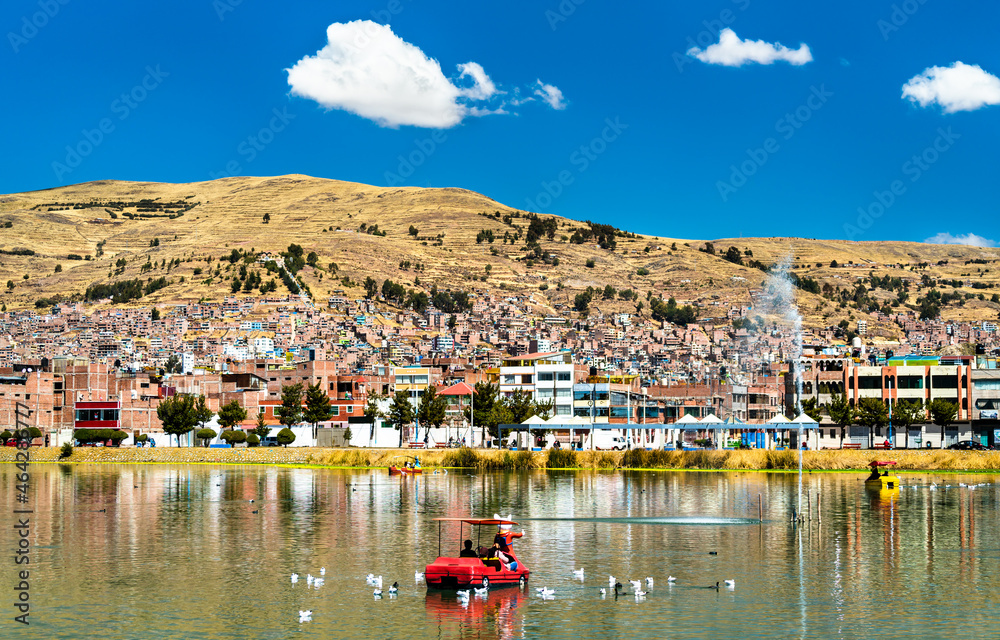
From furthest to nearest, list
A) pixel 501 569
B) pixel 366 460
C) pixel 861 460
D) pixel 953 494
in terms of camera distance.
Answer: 1. pixel 366 460
2. pixel 861 460
3. pixel 953 494
4. pixel 501 569

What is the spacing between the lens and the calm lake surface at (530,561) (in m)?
33.9

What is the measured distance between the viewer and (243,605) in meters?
36.5

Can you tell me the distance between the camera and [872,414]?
12300cm

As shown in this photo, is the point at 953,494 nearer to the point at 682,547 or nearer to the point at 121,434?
the point at 682,547

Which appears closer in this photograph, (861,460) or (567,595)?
(567,595)

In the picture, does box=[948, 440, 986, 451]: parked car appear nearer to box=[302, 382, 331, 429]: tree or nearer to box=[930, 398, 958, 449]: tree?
box=[930, 398, 958, 449]: tree

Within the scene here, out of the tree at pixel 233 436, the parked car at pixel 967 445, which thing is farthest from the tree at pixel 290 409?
the parked car at pixel 967 445

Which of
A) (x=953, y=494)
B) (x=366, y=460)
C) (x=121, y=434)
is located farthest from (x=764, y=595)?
(x=121, y=434)

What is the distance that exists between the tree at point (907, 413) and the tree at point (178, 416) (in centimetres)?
8042

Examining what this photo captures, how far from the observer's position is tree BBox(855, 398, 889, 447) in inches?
4843

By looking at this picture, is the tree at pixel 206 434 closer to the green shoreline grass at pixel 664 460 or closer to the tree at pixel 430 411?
the green shoreline grass at pixel 664 460

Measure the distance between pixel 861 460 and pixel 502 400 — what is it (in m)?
43.7

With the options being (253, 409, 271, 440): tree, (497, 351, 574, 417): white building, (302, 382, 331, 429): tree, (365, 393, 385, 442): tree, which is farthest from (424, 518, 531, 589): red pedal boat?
(253, 409, 271, 440): tree

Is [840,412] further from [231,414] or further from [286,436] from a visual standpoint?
[231,414]
